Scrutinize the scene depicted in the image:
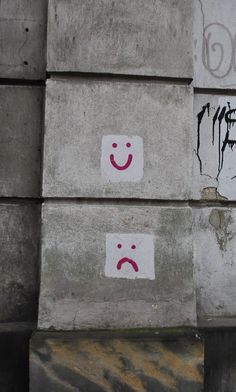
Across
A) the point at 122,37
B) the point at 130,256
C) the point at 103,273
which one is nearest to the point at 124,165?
the point at 130,256

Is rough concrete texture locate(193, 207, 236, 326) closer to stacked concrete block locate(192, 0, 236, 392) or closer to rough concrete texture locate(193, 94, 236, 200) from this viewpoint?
stacked concrete block locate(192, 0, 236, 392)

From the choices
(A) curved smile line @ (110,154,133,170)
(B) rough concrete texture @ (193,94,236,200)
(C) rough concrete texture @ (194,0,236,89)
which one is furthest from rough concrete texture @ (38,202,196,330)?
(C) rough concrete texture @ (194,0,236,89)

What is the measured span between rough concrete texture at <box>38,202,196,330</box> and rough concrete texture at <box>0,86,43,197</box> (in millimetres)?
325

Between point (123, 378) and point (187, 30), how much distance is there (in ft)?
7.51

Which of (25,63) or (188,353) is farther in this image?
(25,63)

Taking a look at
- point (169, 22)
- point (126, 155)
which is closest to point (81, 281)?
point (126, 155)

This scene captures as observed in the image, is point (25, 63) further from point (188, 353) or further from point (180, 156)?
point (188, 353)

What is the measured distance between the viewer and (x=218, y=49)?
141 inches

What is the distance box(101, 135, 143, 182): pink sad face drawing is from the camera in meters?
3.20

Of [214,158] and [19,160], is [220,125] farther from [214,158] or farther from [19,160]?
[19,160]

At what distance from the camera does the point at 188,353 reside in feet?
10.1

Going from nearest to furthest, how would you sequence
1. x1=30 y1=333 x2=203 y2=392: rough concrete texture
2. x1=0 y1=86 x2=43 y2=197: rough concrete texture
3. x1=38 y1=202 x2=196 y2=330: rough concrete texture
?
x1=30 y1=333 x2=203 y2=392: rough concrete texture → x1=38 y1=202 x2=196 y2=330: rough concrete texture → x1=0 y1=86 x2=43 y2=197: rough concrete texture

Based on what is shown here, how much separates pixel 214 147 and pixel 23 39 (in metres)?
1.54

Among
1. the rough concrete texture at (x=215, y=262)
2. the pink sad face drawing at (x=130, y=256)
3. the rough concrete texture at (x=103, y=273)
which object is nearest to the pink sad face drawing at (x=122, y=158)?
the rough concrete texture at (x=103, y=273)
